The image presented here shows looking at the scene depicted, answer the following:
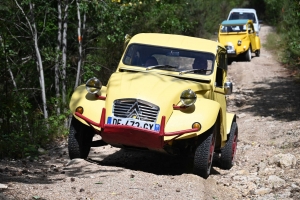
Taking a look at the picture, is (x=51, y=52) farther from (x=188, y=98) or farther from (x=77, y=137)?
(x=188, y=98)

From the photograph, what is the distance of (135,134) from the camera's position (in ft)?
24.7

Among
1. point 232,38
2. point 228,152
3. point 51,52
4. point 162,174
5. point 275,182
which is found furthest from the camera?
point 232,38

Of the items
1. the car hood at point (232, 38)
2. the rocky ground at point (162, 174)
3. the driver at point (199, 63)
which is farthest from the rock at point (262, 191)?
the car hood at point (232, 38)

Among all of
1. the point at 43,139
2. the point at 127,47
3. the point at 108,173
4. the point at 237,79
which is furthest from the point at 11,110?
the point at 237,79

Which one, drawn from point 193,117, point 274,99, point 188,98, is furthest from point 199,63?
point 274,99

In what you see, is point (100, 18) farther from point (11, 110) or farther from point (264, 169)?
point (264, 169)

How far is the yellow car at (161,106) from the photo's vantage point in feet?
24.8

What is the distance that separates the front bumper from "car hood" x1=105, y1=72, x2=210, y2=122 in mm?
196

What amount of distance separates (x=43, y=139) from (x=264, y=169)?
405cm

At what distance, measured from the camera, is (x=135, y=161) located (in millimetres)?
9391

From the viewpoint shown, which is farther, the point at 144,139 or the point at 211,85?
the point at 211,85

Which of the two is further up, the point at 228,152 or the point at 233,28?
the point at 228,152

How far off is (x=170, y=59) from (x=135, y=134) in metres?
1.97

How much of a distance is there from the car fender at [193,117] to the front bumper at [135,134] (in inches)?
3.1
